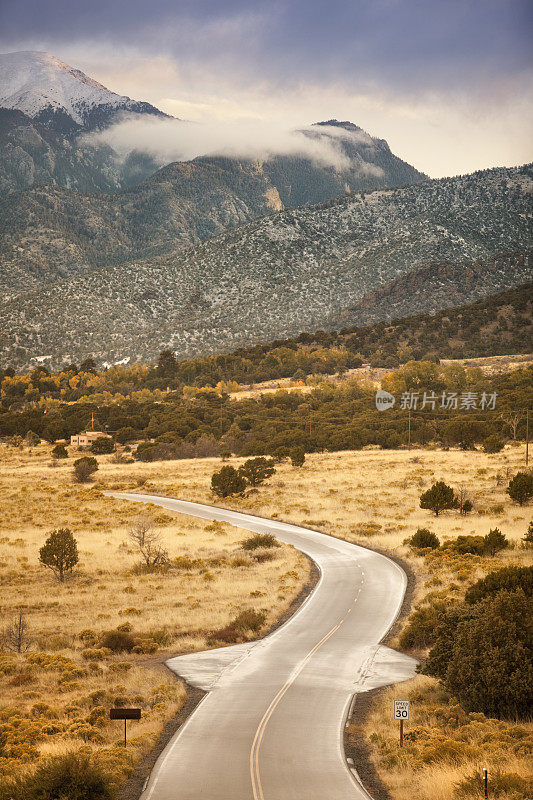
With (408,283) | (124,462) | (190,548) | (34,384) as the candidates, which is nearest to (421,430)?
(124,462)

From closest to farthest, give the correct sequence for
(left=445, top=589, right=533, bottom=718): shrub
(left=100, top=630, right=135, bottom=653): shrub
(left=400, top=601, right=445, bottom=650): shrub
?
(left=445, top=589, right=533, bottom=718): shrub, (left=400, top=601, right=445, bottom=650): shrub, (left=100, top=630, right=135, bottom=653): shrub

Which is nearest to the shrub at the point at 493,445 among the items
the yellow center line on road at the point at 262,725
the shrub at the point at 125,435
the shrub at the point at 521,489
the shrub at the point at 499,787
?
the shrub at the point at 521,489

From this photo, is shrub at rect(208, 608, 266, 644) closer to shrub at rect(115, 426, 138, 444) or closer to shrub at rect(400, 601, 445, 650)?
shrub at rect(400, 601, 445, 650)

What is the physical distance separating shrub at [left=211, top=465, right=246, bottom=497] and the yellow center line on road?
35.7 meters

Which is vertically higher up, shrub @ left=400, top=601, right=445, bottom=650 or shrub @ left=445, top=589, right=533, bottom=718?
shrub @ left=445, top=589, right=533, bottom=718

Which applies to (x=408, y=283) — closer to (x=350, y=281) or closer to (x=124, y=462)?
(x=350, y=281)

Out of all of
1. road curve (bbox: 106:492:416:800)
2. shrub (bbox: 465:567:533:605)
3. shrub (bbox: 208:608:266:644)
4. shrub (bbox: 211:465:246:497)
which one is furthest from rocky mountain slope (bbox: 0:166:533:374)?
shrub (bbox: 465:567:533:605)

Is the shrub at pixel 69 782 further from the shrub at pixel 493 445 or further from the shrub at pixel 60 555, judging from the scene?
the shrub at pixel 493 445

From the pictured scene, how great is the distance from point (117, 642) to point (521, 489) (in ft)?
95.8

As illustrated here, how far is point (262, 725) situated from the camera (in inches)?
619

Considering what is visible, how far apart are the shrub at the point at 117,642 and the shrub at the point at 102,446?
6571cm

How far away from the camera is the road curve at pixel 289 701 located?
12.9 meters

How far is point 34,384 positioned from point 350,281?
80759 millimetres

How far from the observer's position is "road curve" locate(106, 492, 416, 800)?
12.9 metres
